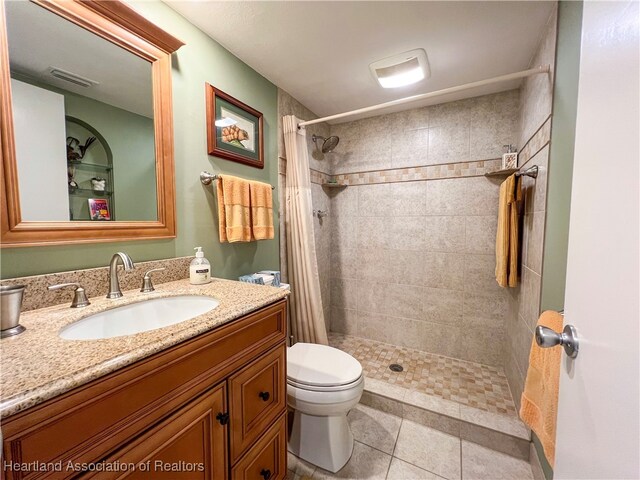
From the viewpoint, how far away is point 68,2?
2.94 ft

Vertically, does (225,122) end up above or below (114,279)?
above

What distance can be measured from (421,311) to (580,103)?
1956 millimetres

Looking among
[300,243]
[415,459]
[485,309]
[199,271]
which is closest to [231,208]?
[199,271]

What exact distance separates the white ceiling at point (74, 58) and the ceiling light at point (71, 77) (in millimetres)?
11

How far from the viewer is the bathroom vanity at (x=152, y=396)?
0.45 metres

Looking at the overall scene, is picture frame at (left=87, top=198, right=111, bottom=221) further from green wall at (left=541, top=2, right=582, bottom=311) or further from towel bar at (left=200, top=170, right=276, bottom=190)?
green wall at (left=541, top=2, right=582, bottom=311)

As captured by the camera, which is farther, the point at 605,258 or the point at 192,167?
the point at 192,167

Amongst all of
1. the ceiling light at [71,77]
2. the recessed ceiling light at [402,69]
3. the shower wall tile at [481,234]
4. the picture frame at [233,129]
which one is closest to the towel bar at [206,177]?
the picture frame at [233,129]

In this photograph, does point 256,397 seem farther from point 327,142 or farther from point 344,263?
point 327,142

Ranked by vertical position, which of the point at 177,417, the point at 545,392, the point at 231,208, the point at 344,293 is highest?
the point at 231,208

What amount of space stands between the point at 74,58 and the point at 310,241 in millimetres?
1423

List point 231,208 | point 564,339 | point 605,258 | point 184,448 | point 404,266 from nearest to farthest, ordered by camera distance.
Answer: point 605,258
point 564,339
point 184,448
point 231,208
point 404,266

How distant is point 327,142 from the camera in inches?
90.4

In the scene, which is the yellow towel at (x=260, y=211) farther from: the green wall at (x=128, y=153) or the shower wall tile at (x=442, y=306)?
the shower wall tile at (x=442, y=306)
